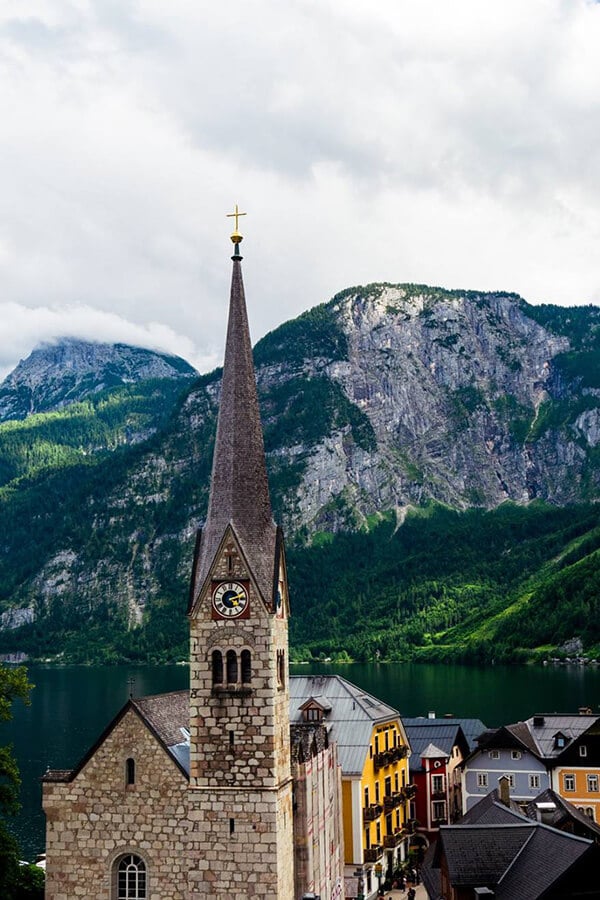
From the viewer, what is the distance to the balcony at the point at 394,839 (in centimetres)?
6278

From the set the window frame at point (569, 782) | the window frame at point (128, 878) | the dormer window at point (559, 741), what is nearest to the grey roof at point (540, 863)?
the window frame at point (128, 878)

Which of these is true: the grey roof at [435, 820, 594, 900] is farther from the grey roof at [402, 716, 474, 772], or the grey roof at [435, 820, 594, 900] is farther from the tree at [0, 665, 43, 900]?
the grey roof at [402, 716, 474, 772]

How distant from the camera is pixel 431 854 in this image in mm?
50031

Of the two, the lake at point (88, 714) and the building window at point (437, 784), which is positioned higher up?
the building window at point (437, 784)

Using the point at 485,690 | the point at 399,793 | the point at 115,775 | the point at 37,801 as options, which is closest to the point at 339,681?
the point at 399,793

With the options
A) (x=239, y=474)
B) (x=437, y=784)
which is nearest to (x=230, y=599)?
(x=239, y=474)

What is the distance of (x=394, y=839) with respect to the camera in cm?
6412

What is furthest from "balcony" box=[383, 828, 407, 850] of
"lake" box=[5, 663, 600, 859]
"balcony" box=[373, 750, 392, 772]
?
"lake" box=[5, 663, 600, 859]

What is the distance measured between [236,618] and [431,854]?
1990 cm

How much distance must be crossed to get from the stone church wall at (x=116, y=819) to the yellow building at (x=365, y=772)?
73.1ft

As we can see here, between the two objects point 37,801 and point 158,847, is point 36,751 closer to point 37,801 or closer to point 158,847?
point 37,801

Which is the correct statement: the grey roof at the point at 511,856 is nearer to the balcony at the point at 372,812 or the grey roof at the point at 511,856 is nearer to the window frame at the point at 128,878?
the window frame at the point at 128,878

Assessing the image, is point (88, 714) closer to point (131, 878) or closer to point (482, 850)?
point (131, 878)

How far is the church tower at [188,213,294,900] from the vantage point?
119 ft
